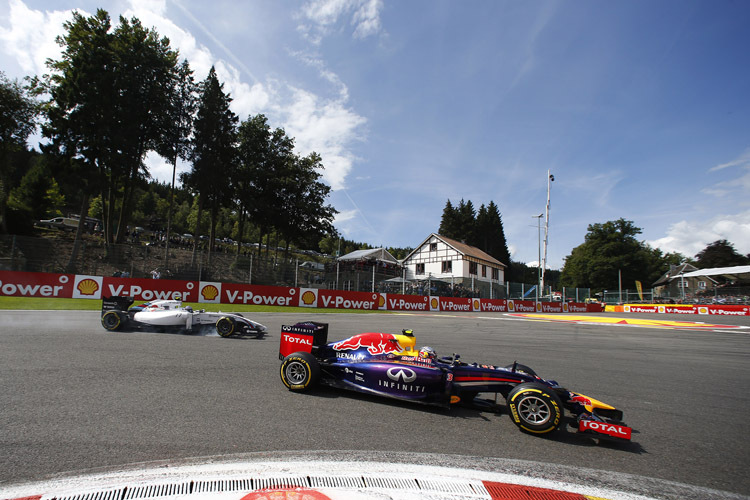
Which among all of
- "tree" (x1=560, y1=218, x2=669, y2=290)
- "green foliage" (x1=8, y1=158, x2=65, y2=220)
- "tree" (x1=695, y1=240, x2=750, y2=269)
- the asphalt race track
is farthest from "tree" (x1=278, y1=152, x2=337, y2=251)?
"tree" (x1=695, y1=240, x2=750, y2=269)

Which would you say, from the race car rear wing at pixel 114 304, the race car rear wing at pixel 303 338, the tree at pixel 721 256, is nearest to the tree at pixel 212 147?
the race car rear wing at pixel 114 304

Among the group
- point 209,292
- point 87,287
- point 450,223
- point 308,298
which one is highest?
point 450,223

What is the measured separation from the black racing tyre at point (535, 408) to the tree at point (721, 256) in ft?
326

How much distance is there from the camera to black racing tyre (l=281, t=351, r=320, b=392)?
14.9ft

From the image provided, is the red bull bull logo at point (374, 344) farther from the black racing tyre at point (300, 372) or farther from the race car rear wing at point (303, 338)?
the black racing tyre at point (300, 372)

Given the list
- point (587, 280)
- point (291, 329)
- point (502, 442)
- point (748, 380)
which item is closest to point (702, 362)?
point (748, 380)

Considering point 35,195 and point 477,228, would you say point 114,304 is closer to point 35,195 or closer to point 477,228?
point 35,195

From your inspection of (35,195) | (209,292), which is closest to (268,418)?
(209,292)

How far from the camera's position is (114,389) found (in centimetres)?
420

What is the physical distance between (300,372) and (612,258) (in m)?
77.2

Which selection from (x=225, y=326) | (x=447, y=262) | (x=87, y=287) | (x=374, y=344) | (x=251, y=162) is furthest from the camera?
(x=447, y=262)

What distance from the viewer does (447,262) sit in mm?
47719

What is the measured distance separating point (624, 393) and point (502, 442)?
116 inches

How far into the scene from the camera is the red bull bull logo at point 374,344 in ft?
15.8
